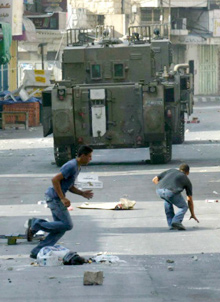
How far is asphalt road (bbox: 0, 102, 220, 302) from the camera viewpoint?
34.4ft

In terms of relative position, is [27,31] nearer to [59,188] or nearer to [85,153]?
[59,188]

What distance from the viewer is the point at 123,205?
18.5 m

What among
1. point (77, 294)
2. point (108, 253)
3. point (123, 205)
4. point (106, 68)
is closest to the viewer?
point (77, 294)

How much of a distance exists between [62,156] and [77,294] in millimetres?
16521

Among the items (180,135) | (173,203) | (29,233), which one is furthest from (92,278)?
(180,135)

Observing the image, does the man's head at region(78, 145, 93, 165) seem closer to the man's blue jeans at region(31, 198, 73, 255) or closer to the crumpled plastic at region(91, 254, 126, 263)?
the man's blue jeans at region(31, 198, 73, 255)

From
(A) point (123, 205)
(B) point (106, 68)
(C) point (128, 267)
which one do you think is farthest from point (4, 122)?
(C) point (128, 267)

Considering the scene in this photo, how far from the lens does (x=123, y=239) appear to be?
14.8 metres

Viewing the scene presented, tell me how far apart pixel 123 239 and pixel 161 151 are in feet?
38.8

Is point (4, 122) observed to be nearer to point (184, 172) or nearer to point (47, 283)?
point (184, 172)

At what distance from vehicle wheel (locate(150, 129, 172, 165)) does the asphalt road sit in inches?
11.0

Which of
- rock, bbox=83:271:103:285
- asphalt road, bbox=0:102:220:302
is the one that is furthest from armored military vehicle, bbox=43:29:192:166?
rock, bbox=83:271:103:285

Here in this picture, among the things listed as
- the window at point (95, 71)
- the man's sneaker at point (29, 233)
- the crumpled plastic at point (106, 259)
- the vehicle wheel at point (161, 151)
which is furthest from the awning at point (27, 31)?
the crumpled plastic at point (106, 259)

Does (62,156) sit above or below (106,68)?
below
